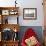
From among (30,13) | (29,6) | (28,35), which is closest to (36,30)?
(28,35)

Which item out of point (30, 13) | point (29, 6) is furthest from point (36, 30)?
point (29, 6)

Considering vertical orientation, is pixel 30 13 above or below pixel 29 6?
below

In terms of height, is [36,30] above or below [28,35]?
above

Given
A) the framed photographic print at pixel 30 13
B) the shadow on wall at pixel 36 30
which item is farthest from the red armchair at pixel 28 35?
the framed photographic print at pixel 30 13

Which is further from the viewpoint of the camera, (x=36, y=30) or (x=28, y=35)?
(x=36, y=30)

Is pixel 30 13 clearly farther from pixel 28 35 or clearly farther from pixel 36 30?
pixel 28 35

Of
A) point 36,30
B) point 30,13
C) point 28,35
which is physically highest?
point 30,13

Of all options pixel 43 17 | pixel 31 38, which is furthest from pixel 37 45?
pixel 43 17

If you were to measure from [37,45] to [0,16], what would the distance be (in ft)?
5.25

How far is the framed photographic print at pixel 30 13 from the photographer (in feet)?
18.5

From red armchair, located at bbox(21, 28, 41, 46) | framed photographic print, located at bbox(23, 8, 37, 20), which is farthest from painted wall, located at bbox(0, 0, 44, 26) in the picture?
red armchair, located at bbox(21, 28, 41, 46)

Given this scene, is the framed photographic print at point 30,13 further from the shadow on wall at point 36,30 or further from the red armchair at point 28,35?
the red armchair at point 28,35

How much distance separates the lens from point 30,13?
223 inches

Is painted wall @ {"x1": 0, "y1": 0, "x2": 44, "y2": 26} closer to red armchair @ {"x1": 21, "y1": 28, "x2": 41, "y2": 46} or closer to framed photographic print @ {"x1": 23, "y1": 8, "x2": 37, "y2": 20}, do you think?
framed photographic print @ {"x1": 23, "y1": 8, "x2": 37, "y2": 20}
